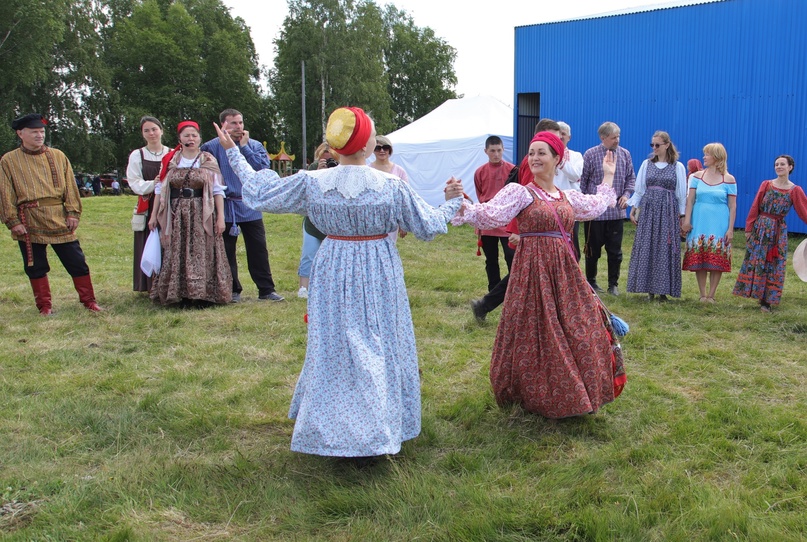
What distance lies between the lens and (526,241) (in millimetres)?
4055

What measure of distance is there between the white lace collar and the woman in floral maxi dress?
58 cm

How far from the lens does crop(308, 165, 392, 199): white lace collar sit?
3.34 meters

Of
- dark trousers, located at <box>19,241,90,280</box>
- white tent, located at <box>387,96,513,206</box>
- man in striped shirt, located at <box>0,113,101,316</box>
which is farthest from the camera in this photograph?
white tent, located at <box>387,96,513,206</box>

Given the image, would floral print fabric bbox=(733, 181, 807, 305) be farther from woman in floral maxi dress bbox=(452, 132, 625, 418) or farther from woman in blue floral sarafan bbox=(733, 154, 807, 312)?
woman in floral maxi dress bbox=(452, 132, 625, 418)

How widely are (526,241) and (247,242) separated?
4.15 m

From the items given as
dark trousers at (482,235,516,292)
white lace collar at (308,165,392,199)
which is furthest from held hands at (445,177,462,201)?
dark trousers at (482,235,516,292)

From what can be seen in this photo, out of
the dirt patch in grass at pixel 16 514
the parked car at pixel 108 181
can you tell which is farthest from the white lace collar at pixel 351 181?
the parked car at pixel 108 181

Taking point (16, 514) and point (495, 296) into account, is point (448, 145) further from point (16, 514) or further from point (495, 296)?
point (16, 514)

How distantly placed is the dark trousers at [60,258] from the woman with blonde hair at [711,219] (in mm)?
6099

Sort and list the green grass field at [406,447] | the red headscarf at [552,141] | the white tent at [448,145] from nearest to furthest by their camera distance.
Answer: the green grass field at [406,447] → the red headscarf at [552,141] → the white tent at [448,145]

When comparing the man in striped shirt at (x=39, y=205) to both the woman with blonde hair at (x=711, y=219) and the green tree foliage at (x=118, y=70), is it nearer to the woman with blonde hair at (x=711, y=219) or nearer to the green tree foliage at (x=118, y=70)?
the woman with blonde hair at (x=711, y=219)

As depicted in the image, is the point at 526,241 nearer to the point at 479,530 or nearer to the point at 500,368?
the point at 500,368

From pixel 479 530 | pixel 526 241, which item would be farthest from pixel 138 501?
pixel 526 241

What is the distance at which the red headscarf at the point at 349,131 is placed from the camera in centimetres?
329
